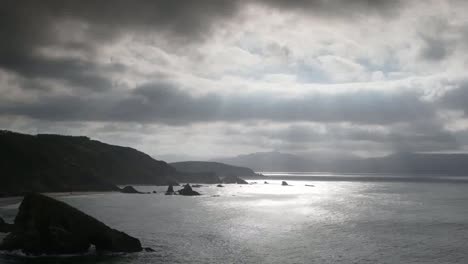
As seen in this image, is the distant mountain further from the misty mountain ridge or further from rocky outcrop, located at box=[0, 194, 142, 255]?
rocky outcrop, located at box=[0, 194, 142, 255]

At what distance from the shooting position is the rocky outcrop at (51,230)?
44.7 meters

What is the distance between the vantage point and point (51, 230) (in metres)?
44.8

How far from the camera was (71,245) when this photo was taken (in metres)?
45.0

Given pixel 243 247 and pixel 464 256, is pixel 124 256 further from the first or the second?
pixel 464 256

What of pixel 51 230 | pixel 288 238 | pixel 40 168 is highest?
pixel 40 168

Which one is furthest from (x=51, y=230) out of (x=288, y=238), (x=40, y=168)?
(x=40, y=168)

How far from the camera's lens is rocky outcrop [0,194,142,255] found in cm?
4466

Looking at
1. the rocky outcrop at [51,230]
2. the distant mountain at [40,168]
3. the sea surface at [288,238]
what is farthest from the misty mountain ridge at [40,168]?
the rocky outcrop at [51,230]

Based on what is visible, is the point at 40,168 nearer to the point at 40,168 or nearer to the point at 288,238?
the point at 40,168

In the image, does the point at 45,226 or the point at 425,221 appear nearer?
the point at 45,226

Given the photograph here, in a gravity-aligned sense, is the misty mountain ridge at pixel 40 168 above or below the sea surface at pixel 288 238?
above

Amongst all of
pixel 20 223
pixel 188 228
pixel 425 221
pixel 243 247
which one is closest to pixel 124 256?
pixel 20 223

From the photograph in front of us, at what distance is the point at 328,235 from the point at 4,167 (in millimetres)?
128198

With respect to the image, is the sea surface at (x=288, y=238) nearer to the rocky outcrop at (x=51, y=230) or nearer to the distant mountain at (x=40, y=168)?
the rocky outcrop at (x=51, y=230)
